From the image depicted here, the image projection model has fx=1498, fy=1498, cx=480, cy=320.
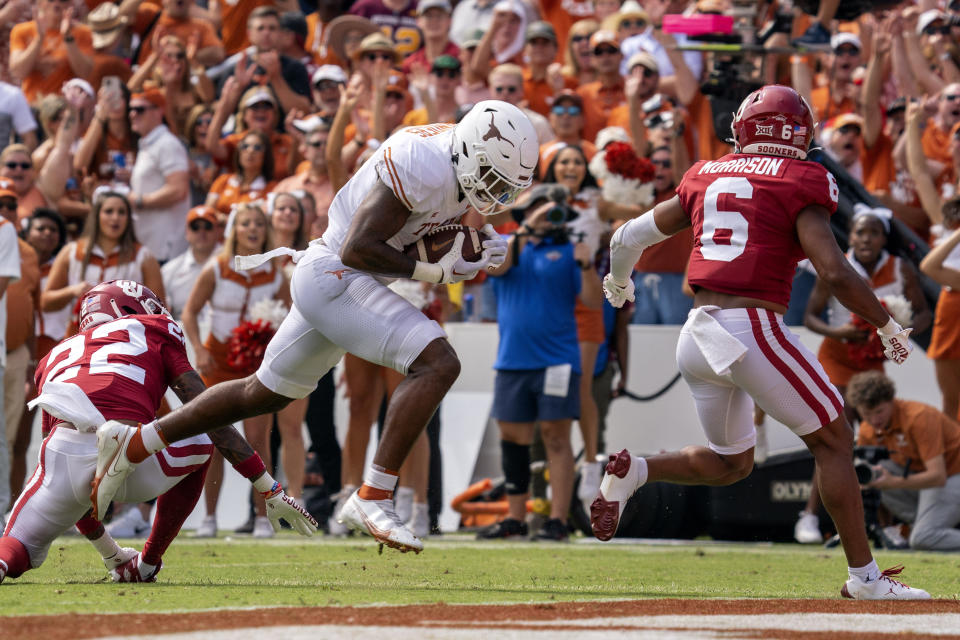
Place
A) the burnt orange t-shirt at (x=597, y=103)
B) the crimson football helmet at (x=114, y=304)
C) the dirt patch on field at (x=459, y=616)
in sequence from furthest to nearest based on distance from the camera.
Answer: the burnt orange t-shirt at (x=597, y=103) < the crimson football helmet at (x=114, y=304) < the dirt patch on field at (x=459, y=616)

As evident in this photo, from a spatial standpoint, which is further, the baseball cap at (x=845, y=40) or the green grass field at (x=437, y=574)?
the baseball cap at (x=845, y=40)

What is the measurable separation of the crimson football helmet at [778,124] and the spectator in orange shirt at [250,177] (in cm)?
650

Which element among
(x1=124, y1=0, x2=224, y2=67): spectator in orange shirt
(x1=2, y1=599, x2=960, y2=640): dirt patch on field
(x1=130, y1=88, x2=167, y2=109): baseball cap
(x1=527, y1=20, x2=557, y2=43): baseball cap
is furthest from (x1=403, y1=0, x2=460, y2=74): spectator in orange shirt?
(x1=2, y1=599, x2=960, y2=640): dirt patch on field

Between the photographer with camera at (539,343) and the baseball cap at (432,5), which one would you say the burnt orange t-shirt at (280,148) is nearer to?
the baseball cap at (432,5)

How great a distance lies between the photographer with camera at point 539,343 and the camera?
9.80 metres

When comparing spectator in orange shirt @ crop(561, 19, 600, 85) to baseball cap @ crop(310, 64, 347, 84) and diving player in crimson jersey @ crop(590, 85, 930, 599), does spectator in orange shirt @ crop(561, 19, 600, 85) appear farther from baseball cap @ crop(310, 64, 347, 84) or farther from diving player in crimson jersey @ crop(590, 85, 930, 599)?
diving player in crimson jersey @ crop(590, 85, 930, 599)

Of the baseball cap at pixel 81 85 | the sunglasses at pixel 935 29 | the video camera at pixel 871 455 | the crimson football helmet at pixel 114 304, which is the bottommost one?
the video camera at pixel 871 455

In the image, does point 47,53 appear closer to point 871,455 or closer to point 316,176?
point 316,176

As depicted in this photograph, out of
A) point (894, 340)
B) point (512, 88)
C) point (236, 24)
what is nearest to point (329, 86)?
point (512, 88)

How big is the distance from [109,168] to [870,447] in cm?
695

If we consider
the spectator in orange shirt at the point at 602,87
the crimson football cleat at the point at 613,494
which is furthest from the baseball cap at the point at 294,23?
the crimson football cleat at the point at 613,494

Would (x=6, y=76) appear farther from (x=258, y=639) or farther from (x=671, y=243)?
(x=258, y=639)

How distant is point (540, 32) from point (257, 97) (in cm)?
248

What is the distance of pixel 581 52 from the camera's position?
1344 cm
